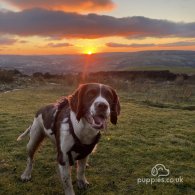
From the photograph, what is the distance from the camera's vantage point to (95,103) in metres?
5.62

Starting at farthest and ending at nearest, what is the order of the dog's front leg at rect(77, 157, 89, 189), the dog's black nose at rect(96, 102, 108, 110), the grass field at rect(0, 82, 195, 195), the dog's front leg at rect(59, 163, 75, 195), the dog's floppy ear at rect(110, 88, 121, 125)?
the grass field at rect(0, 82, 195, 195) < the dog's front leg at rect(77, 157, 89, 189) < the dog's front leg at rect(59, 163, 75, 195) < the dog's floppy ear at rect(110, 88, 121, 125) < the dog's black nose at rect(96, 102, 108, 110)

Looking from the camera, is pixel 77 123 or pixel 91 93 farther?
pixel 77 123

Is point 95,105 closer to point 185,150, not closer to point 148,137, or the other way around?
point 185,150

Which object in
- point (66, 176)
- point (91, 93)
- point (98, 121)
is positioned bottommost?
point (66, 176)

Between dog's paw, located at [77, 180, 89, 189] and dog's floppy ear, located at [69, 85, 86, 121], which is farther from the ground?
dog's floppy ear, located at [69, 85, 86, 121]

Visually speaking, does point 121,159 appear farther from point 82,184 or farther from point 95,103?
point 95,103

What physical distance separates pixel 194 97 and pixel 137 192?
75.6 feet

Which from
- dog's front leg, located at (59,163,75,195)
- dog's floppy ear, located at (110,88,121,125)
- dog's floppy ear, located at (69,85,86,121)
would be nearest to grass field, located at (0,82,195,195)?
dog's front leg, located at (59,163,75,195)

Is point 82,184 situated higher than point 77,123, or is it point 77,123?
point 77,123

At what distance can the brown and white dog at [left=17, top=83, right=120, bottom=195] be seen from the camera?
5814 mm
